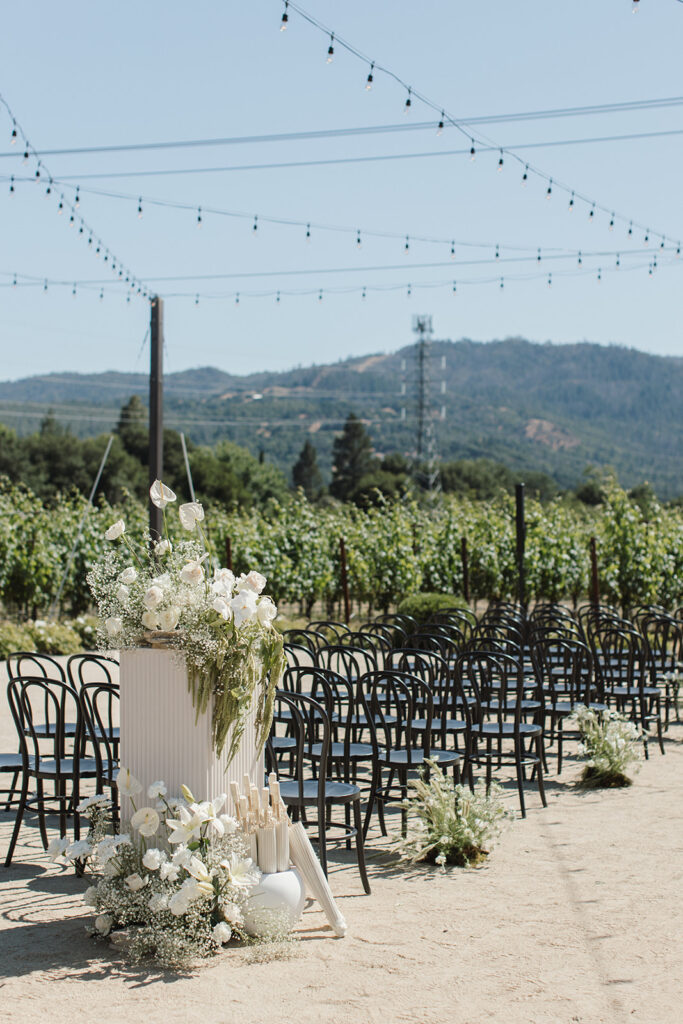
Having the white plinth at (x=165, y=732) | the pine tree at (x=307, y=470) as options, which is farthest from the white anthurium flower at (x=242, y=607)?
the pine tree at (x=307, y=470)

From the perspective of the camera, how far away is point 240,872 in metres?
3.74

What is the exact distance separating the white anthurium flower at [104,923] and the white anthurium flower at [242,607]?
1151mm

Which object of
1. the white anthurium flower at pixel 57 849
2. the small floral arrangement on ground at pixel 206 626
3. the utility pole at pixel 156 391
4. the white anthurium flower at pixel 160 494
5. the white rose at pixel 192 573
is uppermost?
the utility pole at pixel 156 391

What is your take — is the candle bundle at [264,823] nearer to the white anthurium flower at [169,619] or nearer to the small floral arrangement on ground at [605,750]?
the white anthurium flower at [169,619]

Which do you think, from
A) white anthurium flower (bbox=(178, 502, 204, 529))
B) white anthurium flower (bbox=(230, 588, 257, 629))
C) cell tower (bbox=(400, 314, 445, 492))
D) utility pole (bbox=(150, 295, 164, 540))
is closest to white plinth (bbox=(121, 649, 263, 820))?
white anthurium flower (bbox=(230, 588, 257, 629))

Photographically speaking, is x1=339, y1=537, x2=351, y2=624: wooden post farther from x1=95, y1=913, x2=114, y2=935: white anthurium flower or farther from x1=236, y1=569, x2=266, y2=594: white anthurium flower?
x1=95, y1=913, x2=114, y2=935: white anthurium flower

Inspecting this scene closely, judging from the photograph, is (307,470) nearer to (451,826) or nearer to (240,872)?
(451,826)

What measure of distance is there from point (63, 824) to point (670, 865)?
2.91m

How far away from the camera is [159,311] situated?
11734 millimetres

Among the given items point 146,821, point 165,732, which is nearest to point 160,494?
point 165,732

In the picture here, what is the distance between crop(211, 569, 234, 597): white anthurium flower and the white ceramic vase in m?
1.06

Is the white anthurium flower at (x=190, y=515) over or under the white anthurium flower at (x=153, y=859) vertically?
over

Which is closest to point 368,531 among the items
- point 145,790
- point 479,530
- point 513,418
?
point 479,530

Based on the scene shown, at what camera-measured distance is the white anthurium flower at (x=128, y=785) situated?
3959 millimetres
